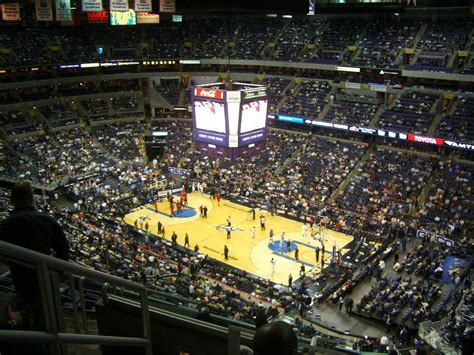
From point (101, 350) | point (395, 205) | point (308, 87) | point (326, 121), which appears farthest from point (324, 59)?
point (101, 350)

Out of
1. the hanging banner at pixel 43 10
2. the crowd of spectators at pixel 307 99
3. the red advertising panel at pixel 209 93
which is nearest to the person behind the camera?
the red advertising panel at pixel 209 93

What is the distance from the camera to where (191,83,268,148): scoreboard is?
930 inches

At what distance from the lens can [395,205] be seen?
31.2 meters

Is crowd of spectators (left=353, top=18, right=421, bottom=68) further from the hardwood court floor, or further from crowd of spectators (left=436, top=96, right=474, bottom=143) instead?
the hardwood court floor

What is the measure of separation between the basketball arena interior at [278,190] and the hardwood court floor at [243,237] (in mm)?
143

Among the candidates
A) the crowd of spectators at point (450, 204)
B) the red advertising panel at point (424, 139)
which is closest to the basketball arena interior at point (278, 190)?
the crowd of spectators at point (450, 204)

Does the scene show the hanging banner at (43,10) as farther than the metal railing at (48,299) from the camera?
Yes

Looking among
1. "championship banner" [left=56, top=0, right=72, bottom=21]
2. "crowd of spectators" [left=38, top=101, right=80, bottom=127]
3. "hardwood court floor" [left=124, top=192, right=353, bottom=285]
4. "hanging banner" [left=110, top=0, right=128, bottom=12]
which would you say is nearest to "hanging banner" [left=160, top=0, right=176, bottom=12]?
"hanging banner" [left=110, top=0, right=128, bottom=12]

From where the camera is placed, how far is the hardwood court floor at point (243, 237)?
26750 millimetres

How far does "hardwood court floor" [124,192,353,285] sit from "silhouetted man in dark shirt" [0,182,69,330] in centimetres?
2156

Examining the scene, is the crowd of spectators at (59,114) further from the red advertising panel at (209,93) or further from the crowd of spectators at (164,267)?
the red advertising panel at (209,93)

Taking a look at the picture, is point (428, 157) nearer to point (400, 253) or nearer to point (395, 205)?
point (395, 205)

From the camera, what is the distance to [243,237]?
99.2ft

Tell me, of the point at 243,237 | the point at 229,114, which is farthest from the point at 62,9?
the point at 243,237
